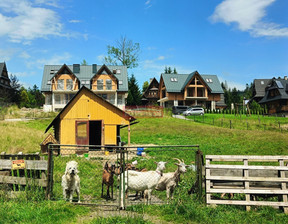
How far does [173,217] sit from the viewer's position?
22.9ft

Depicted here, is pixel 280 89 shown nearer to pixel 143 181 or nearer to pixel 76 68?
pixel 76 68

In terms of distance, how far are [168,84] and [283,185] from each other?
52079 millimetres

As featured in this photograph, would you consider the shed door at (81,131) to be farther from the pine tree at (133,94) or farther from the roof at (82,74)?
the pine tree at (133,94)

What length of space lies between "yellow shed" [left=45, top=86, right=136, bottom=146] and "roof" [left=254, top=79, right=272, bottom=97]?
5735cm

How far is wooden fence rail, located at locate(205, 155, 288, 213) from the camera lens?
7914 mm

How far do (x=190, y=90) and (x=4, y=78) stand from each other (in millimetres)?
43145

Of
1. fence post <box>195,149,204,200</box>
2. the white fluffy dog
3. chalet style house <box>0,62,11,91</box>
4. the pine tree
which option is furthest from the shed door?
chalet style house <box>0,62,11,91</box>

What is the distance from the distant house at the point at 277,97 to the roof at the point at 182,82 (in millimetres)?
12094

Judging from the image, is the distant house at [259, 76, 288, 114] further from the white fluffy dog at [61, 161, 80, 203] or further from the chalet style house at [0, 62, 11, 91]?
the chalet style house at [0, 62, 11, 91]

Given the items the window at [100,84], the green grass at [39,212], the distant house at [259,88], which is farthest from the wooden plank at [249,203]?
the distant house at [259,88]

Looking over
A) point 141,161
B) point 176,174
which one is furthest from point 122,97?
point 176,174

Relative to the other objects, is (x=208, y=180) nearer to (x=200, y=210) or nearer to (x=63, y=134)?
(x=200, y=210)

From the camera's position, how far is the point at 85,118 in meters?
21.4

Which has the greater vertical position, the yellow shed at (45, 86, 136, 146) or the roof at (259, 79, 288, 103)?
the roof at (259, 79, 288, 103)
